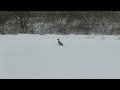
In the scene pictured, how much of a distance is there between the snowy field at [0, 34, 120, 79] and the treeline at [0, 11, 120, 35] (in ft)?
16.6

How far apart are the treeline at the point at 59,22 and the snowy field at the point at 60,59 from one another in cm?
506

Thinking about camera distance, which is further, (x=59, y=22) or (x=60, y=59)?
(x=59, y=22)

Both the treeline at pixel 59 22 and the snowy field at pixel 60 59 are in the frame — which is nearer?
the snowy field at pixel 60 59

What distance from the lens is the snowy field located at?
5387mm

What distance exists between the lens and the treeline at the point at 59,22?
13953 millimetres

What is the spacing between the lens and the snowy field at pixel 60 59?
5.39m

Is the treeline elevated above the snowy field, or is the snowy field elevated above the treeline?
the treeline

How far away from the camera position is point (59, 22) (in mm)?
14938

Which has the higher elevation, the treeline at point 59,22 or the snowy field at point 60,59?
the treeline at point 59,22

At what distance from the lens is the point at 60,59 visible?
6520 mm

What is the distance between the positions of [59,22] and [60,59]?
8.61 meters

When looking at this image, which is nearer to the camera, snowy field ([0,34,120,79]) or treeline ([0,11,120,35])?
snowy field ([0,34,120,79])

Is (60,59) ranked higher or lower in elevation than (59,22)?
lower
